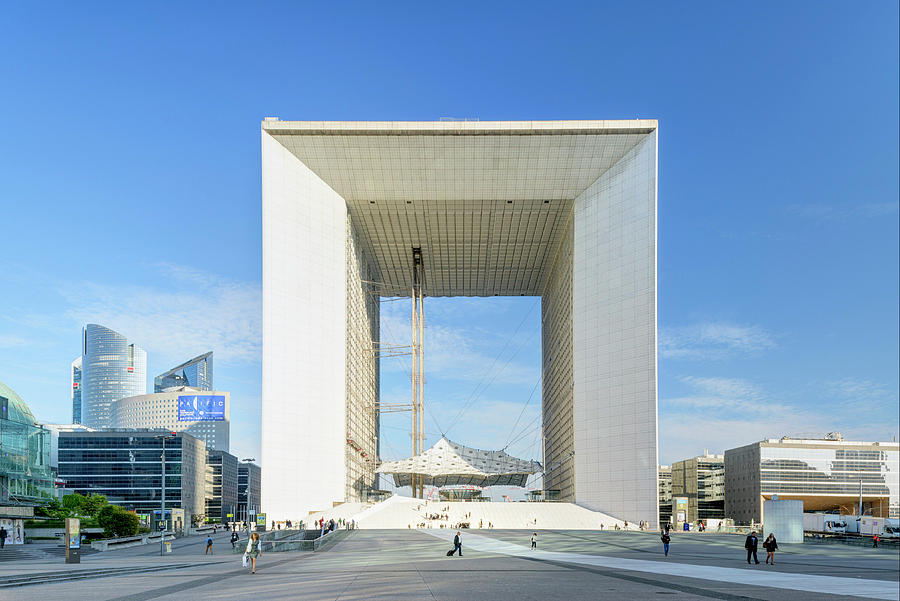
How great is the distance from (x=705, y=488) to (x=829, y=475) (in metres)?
24.8

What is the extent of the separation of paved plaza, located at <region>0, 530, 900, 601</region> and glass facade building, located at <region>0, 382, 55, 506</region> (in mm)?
38543

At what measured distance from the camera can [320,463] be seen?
65062 mm

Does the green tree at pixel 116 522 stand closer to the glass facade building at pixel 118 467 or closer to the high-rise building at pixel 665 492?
the glass facade building at pixel 118 467

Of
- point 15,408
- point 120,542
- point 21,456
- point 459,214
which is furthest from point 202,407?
point 120,542

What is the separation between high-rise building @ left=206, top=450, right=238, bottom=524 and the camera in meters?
165

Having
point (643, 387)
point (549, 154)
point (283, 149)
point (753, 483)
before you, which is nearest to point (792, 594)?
point (643, 387)

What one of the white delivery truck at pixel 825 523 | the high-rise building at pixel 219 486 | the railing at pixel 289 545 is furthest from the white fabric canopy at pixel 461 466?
the high-rise building at pixel 219 486

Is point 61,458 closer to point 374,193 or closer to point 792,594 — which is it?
point 374,193

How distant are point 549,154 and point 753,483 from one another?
70956 millimetres

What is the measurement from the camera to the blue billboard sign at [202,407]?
149m

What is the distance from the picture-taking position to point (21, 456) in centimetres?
6800

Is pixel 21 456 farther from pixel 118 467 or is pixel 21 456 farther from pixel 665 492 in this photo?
pixel 665 492

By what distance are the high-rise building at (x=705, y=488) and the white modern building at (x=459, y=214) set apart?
2656 inches

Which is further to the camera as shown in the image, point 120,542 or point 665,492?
point 665,492
